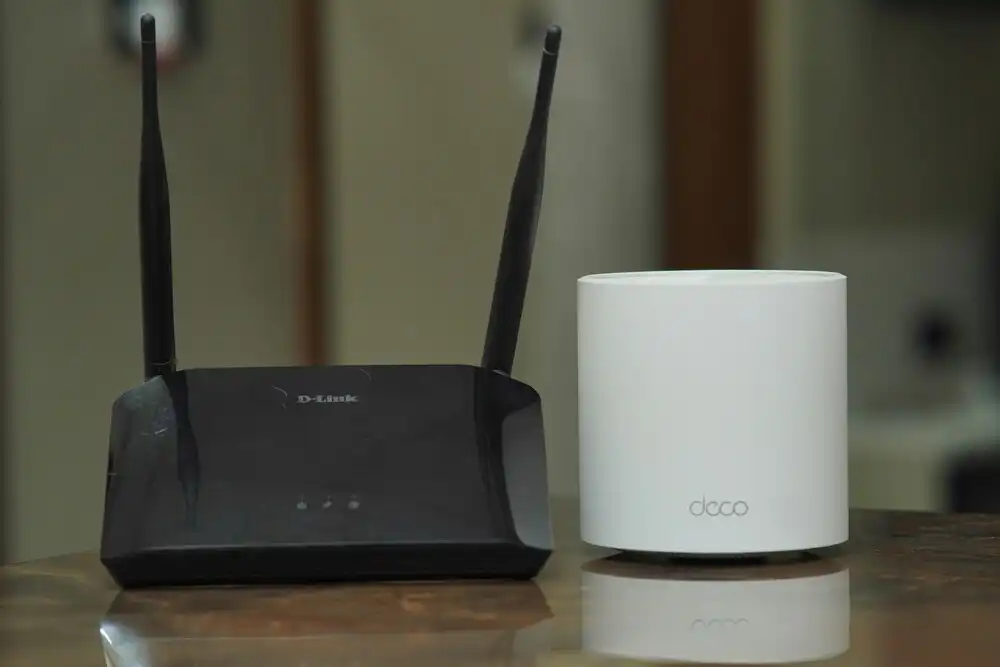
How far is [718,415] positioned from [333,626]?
19cm

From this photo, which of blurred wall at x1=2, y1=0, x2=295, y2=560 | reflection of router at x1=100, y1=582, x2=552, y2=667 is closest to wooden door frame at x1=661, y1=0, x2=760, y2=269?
blurred wall at x1=2, y1=0, x2=295, y2=560

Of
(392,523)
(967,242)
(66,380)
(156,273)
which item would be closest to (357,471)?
(392,523)

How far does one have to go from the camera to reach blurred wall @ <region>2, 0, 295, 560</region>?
7.93 ft

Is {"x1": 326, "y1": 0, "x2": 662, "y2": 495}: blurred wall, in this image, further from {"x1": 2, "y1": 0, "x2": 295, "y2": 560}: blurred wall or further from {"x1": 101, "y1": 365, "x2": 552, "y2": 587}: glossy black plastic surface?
{"x1": 101, "y1": 365, "x2": 552, "y2": 587}: glossy black plastic surface

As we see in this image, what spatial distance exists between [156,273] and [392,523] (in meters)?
0.17

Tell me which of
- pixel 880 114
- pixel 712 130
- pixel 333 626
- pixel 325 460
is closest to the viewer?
pixel 333 626

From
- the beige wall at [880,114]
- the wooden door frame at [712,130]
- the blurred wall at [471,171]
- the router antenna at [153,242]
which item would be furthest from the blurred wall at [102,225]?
the router antenna at [153,242]

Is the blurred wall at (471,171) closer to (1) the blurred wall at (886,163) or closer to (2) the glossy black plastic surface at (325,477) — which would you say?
(1) the blurred wall at (886,163)

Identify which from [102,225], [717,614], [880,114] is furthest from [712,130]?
[717,614]

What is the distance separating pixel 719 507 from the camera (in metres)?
0.65

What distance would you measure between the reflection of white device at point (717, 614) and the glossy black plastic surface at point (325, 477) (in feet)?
0.16

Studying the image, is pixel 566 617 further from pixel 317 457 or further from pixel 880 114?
pixel 880 114

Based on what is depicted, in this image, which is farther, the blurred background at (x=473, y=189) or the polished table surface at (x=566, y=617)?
the blurred background at (x=473, y=189)

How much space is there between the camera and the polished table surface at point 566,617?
20.0 inches
